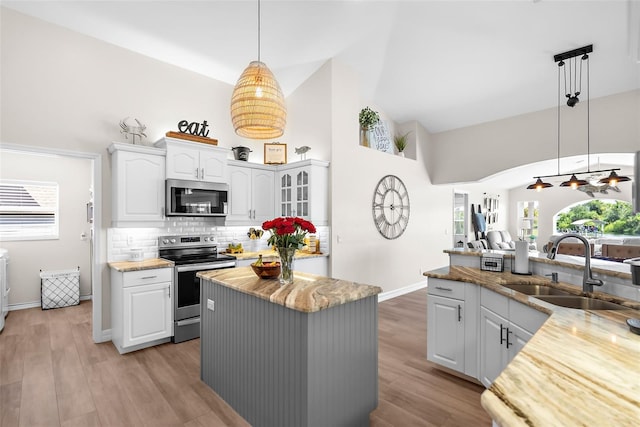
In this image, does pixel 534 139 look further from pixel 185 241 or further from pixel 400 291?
pixel 185 241

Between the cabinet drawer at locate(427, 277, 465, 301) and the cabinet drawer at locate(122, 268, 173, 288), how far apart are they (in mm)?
2851

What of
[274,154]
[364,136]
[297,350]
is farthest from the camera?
[364,136]

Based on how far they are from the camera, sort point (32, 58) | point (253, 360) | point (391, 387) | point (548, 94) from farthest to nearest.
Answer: point (548, 94) → point (32, 58) → point (391, 387) → point (253, 360)

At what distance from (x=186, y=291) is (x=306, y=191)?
81.3 inches

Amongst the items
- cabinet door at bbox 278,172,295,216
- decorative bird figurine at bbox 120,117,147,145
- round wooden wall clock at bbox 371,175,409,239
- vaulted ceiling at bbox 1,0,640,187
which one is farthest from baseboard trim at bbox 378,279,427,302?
decorative bird figurine at bbox 120,117,147,145

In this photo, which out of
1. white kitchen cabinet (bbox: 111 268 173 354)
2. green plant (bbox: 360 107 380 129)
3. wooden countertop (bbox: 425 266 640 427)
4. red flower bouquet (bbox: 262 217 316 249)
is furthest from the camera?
green plant (bbox: 360 107 380 129)

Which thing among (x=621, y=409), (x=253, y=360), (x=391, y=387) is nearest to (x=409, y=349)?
(x=391, y=387)

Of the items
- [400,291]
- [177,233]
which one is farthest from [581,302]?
[177,233]

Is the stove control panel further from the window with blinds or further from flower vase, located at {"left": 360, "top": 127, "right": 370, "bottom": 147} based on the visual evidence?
flower vase, located at {"left": 360, "top": 127, "right": 370, "bottom": 147}

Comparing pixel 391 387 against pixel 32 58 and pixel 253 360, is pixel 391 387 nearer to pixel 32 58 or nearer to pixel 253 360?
pixel 253 360

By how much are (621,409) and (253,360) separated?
1.90 meters

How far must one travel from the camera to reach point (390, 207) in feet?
18.5

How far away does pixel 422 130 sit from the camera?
655 centimetres

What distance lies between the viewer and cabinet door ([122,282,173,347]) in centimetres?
327
